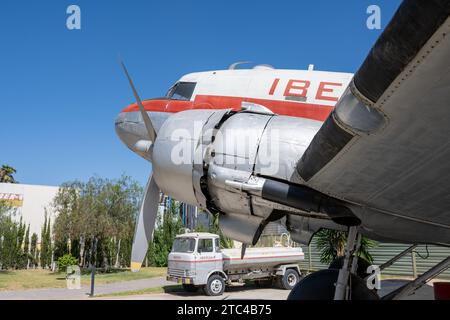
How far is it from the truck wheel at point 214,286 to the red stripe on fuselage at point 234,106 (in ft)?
25.8

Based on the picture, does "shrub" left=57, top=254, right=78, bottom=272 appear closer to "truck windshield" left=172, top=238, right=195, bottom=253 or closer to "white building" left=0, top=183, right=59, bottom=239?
"white building" left=0, top=183, right=59, bottom=239

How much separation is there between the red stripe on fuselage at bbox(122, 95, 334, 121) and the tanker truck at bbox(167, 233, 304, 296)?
7.43 metres

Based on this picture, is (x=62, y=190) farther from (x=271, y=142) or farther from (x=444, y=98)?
(x=444, y=98)

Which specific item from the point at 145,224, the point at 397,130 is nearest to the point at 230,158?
the point at 145,224

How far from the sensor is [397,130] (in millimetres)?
2168

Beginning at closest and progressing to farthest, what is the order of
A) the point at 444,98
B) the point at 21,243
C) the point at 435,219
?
the point at 444,98, the point at 435,219, the point at 21,243

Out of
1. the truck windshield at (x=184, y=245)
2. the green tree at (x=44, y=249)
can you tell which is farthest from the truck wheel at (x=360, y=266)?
the green tree at (x=44, y=249)

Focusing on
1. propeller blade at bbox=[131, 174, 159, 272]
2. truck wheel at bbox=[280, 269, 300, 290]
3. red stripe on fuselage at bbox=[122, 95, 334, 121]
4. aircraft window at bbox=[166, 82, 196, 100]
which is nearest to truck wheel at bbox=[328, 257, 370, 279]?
red stripe on fuselage at bbox=[122, 95, 334, 121]

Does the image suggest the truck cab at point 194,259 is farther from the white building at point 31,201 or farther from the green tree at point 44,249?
the white building at point 31,201

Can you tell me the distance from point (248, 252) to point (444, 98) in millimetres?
12863

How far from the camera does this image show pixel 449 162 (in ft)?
7.97

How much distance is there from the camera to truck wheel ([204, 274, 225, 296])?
12.9 metres

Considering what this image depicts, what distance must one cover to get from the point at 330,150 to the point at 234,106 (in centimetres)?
408
